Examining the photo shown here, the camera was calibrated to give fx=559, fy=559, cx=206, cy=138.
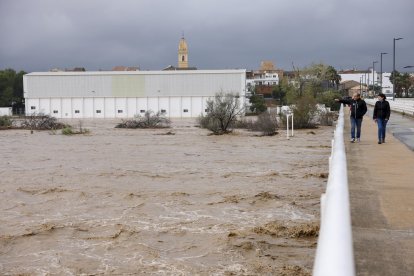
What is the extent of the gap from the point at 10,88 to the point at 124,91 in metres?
23.4

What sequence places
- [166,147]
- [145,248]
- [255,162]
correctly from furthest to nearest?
[166,147] → [255,162] → [145,248]

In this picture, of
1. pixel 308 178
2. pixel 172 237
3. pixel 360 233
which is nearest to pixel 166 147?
pixel 308 178

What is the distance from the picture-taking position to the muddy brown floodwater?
866 cm

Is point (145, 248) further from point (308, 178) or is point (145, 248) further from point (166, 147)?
point (166, 147)

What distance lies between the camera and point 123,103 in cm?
8738

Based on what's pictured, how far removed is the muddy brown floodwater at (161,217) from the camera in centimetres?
866

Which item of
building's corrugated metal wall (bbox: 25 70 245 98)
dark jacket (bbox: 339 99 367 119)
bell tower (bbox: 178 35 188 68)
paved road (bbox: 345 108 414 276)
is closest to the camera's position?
paved road (bbox: 345 108 414 276)

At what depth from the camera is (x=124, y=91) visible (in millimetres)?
87625

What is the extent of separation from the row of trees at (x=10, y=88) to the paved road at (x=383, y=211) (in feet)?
300

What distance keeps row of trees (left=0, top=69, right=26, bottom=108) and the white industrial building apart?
10687 millimetres

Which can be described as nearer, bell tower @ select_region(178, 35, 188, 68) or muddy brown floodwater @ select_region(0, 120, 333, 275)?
muddy brown floodwater @ select_region(0, 120, 333, 275)

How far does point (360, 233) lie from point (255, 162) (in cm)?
1567

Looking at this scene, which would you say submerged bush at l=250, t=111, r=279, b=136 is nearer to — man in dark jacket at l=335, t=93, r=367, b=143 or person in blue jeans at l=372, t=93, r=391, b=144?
man in dark jacket at l=335, t=93, r=367, b=143

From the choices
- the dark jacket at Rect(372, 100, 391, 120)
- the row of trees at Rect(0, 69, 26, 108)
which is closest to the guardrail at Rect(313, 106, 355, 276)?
the dark jacket at Rect(372, 100, 391, 120)
